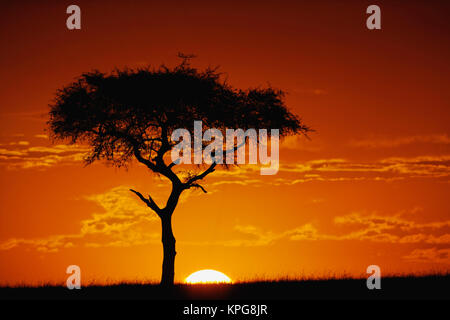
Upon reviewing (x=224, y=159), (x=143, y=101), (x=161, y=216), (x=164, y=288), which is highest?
(x=143, y=101)

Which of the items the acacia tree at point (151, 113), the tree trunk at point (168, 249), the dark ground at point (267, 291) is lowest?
the dark ground at point (267, 291)

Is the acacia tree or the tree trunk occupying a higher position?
the acacia tree

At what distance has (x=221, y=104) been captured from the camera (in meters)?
37.6

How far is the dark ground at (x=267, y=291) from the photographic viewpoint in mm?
28750

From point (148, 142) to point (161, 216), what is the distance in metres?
4.59

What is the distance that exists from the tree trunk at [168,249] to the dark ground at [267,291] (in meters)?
1.85

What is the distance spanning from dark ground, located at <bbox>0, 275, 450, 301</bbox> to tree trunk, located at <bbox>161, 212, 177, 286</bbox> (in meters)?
1.85

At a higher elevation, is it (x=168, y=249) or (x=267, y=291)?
(x=168, y=249)

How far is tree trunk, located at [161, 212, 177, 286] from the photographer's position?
118ft

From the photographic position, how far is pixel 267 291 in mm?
30578

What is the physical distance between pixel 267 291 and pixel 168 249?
7.94 m
